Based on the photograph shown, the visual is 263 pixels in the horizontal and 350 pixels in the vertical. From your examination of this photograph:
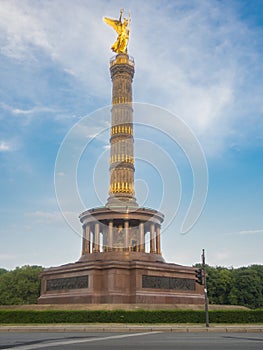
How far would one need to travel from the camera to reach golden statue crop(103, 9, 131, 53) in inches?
1939

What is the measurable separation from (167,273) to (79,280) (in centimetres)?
709

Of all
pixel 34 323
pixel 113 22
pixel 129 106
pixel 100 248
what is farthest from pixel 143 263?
pixel 113 22

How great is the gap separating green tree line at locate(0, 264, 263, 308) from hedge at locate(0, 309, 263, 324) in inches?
1102

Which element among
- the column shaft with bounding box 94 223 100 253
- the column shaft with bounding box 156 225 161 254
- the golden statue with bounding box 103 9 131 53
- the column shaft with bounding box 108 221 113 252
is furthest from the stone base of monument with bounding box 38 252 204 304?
the golden statue with bounding box 103 9 131 53

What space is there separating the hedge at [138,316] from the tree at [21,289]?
27.8 m

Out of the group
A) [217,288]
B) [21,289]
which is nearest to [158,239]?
[217,288]

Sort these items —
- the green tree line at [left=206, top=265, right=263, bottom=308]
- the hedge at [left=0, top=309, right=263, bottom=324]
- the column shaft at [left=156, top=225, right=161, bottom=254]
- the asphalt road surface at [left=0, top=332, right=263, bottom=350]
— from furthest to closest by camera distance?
the green tree line at [left=206, top=265, right=263, bottom=308]
the column shaft at [left=156, top=225, right=161, bottom=254]
the hedge at [left=0, top=309, right=263, bottom=324]
the asphalt road surface at [left=0, top=332, right=263, bottom=350]

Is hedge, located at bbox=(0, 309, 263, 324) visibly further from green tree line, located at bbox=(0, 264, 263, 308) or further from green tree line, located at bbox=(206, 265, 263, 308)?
green tree line, located at bbox=(206, 265, 263, 308)

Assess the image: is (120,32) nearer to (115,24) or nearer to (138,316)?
(115,24)

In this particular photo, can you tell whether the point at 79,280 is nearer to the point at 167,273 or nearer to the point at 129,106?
the point at 167,273

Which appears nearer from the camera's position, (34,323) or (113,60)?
(34,323)

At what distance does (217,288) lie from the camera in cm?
5447

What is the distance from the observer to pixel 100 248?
4053 cm

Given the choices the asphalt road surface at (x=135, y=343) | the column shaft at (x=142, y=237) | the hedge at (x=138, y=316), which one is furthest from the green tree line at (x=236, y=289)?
the asphalt road surface at (x=135, y=343)
